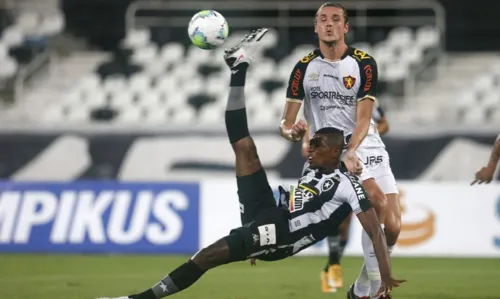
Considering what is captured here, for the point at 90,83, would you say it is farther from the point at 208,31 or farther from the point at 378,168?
the point at 208,31

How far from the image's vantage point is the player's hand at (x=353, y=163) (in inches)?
328

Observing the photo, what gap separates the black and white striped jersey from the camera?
797 cm

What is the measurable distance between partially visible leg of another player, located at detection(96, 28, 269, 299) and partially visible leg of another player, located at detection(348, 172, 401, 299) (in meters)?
1.21

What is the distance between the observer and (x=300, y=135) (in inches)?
A: 313

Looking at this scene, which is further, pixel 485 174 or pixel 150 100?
pixel 150 100

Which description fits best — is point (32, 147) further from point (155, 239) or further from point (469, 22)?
point (469, 22)

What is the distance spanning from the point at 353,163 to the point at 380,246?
90 cm

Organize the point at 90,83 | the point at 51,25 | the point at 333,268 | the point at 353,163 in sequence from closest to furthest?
the point at 353,163 → the point at 333,268 → the point at 90,83 → the point at 51,25

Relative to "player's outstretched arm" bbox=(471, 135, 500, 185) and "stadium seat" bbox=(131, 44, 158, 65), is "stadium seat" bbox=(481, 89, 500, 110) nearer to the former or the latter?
"stadium seat" bbox=(131, 44, 158, 65)

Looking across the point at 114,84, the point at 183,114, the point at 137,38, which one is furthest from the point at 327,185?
the point at 137,38

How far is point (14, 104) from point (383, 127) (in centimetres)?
1193

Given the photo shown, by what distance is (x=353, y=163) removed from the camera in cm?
835

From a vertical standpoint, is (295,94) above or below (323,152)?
above

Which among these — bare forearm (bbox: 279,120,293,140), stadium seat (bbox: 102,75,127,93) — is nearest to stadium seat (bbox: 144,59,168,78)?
stadium seat (bbox: 102,75,127,93)
